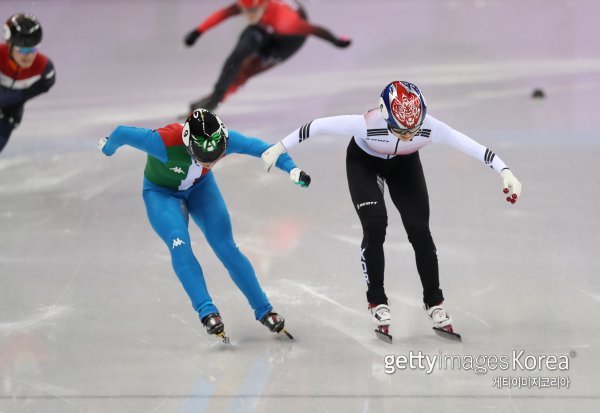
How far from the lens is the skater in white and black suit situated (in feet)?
18.4

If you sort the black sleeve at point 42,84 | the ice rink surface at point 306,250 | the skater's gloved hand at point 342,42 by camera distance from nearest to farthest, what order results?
the ice rink surface at point 306,250 → the black sleeve at point 42,84 → the skater's gloved hand at point 342,42

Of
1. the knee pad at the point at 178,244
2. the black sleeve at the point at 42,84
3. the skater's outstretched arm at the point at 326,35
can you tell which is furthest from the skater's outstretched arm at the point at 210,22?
the knee pad at the point at 178,244

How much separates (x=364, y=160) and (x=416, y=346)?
3.49ft

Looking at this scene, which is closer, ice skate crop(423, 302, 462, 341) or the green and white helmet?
the green and white helmet

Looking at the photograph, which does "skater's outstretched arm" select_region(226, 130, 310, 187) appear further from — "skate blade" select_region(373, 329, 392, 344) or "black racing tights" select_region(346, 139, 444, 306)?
"skate blade" select_region(373, 329, 392, 344)

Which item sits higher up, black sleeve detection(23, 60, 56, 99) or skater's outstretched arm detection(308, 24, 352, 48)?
skater's outstretched arm detection(308, 24, 352, 48)

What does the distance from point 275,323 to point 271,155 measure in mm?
923

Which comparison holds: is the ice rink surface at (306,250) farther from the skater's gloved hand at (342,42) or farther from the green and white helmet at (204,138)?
the green and white helmet at (204,138)

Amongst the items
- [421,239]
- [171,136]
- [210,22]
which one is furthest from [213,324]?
[210,22]

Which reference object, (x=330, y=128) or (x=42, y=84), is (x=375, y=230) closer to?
(x=330, y=128)

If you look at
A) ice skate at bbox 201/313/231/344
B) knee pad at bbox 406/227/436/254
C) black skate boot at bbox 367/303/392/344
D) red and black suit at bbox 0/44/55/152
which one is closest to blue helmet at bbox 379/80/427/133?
knee pad at bbox 406/227/436/254

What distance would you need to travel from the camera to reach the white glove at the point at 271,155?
556 cm

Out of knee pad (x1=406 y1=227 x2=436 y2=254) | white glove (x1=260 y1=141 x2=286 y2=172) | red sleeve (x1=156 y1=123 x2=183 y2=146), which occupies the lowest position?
knee pad (x1=406 y1=227 x2=436 y2=254)

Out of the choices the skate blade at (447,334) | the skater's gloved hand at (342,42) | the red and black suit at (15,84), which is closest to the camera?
the skate blade at (447,334)
